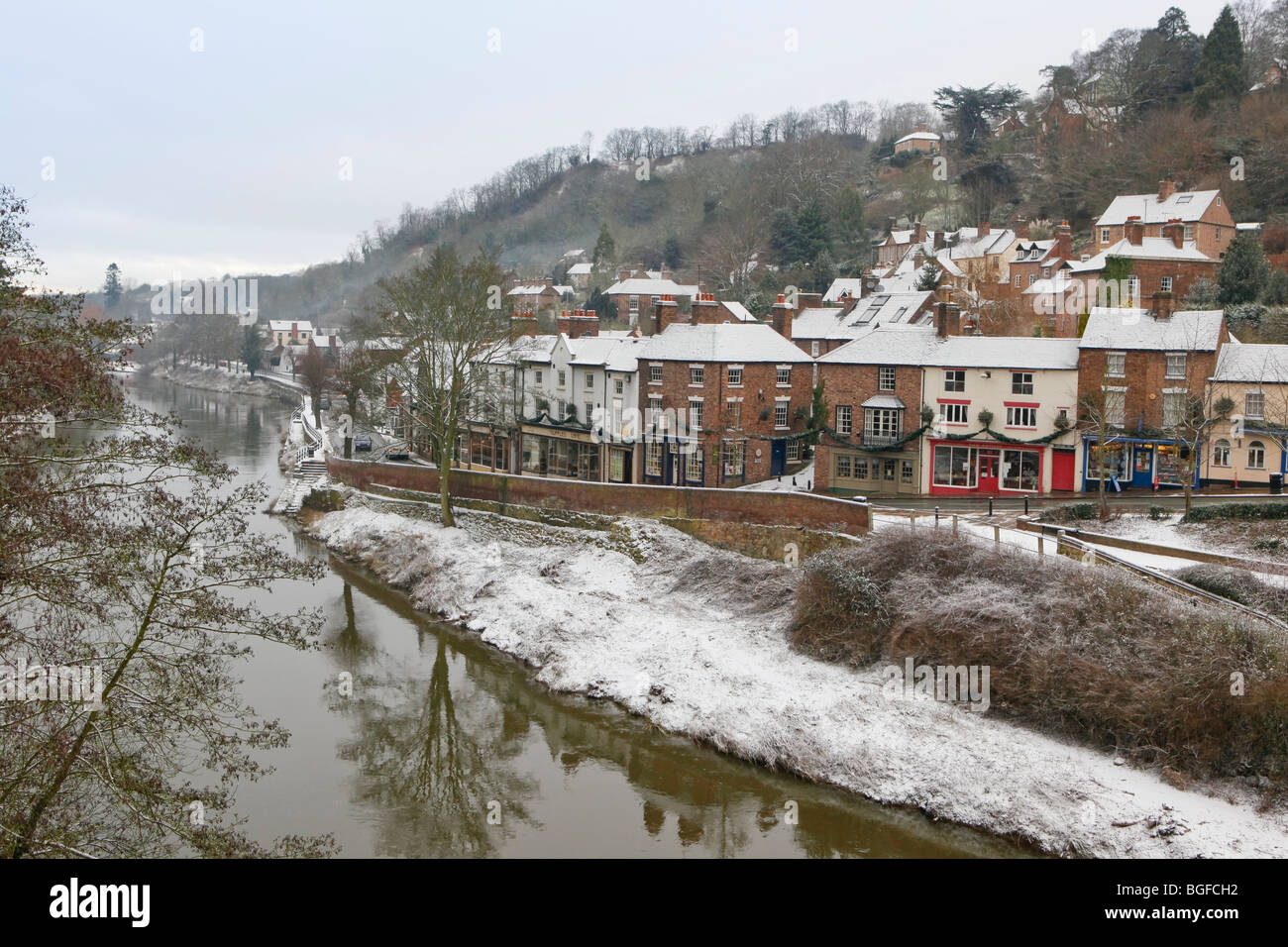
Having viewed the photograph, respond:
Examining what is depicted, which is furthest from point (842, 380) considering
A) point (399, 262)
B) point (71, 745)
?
point (399, 262)

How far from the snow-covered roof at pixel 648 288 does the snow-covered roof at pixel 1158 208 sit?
27.7 m

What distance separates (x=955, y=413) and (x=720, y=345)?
8151 mm

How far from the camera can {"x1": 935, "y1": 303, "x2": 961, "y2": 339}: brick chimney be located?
1344 inches

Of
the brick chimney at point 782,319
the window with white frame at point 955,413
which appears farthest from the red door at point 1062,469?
the brick chimney at point 782,319

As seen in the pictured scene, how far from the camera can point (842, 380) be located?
34.7 m

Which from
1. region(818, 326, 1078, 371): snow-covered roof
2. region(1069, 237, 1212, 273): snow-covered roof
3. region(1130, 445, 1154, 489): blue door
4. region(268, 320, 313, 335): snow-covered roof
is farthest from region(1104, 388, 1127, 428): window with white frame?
region(268, 320, 313, 335): snow-covered roof

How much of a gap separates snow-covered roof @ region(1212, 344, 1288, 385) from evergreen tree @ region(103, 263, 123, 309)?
491ft

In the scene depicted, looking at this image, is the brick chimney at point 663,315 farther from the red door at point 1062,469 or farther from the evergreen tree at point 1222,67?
the evergreen tree at point 1222,67

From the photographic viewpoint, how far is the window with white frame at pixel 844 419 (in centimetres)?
3444

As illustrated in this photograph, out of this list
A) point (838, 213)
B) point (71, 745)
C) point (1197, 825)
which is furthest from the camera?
point (838, 213)

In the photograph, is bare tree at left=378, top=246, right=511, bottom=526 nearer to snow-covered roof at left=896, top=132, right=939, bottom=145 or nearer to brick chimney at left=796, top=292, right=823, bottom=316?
brick chimney at left=796, top=292, right=823, bottom=316
